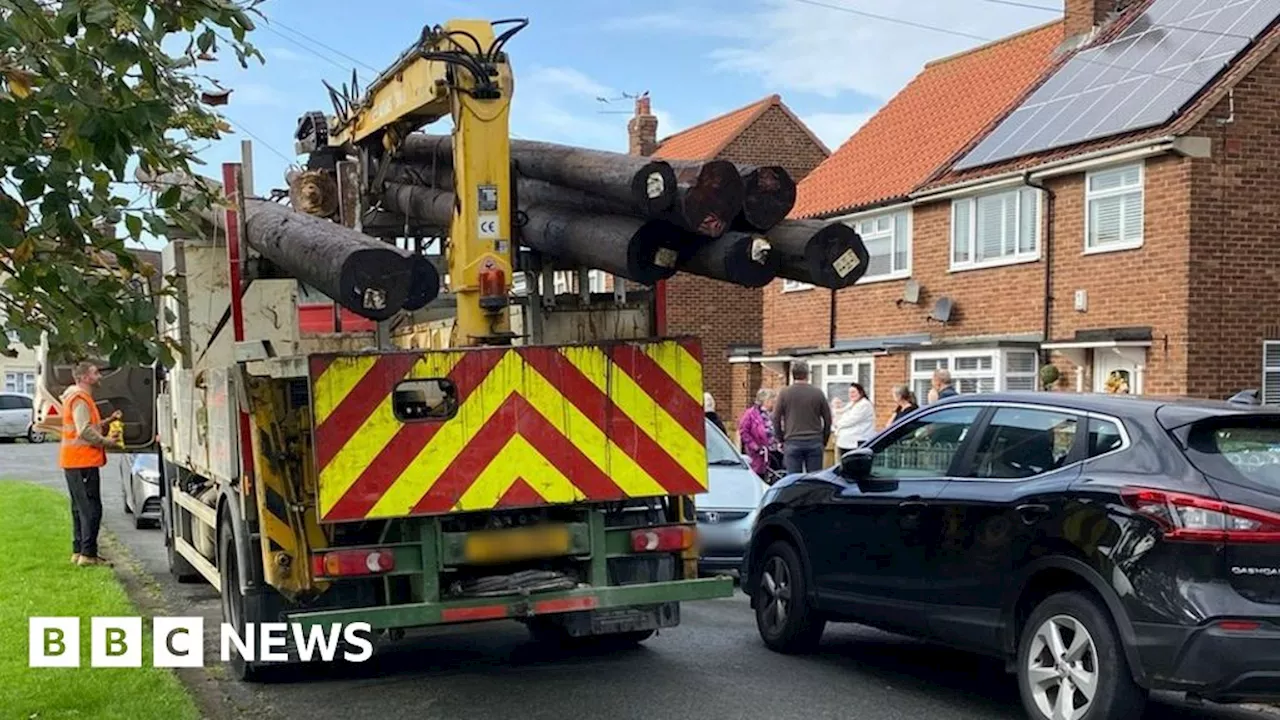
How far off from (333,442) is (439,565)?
2.74 feet

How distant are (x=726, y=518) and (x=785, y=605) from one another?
255 cm

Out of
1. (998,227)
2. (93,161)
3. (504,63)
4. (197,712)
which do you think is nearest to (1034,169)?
(998,227)

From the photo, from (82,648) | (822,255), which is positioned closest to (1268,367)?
(822,255)

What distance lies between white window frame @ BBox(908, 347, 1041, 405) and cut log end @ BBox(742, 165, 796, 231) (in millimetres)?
13969

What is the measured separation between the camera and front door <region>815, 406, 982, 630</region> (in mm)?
7527

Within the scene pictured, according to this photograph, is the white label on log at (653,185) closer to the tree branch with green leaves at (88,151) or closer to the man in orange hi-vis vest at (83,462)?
the tree branch with green leaves at (88,151)

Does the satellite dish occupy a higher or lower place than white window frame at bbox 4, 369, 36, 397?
higher

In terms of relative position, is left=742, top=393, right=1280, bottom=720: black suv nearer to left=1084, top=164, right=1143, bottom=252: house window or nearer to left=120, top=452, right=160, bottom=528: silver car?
left=120, top=452, right=160, bottom=528: silver car

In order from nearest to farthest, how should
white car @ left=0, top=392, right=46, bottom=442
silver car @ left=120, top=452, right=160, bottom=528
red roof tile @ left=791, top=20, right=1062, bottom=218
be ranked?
silver car @ left=120, top=452, right=160, bottom=528, red roof tile @ left=791, top=20, right=1062, bottom=218, white car @ left=0, top=392, right=46, bottom=442

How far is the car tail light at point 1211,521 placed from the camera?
584cm

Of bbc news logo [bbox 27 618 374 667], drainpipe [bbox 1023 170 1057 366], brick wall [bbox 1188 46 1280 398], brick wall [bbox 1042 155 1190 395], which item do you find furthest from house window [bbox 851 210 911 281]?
bbc news logo [bbox 27 618 374 667]

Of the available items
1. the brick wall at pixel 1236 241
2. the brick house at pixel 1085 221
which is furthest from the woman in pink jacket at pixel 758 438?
the brick wall at pixel 1236 241

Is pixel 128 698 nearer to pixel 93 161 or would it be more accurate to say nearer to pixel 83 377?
pixel 93 161

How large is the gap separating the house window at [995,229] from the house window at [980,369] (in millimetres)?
1544
